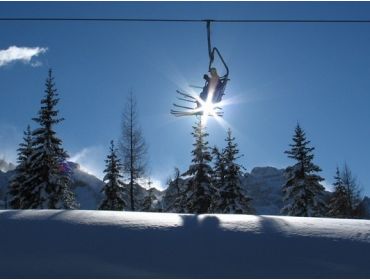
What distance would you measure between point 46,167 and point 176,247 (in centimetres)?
2192

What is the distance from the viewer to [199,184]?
32.1m

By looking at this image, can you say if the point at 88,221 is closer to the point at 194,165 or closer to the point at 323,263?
the point at 323,263

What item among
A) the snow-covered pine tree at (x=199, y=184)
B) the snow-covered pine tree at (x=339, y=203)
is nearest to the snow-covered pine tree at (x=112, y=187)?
the snow-covered pine tree at (x=199, y=184)

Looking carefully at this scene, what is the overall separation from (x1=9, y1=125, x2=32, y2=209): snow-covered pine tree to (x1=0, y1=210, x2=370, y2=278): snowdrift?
19.0m

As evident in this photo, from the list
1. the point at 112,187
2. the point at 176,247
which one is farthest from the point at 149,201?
the point at 176,247

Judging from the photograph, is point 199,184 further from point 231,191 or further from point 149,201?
point 149,201

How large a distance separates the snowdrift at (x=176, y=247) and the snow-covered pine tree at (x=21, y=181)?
19.0 metres

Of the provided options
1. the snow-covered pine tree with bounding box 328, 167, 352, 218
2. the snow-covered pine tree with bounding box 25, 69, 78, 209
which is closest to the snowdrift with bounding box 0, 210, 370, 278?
the snow-covered pine tree with bounding box 25, 69, 78, 209

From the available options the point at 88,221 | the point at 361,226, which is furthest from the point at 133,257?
the point at 361,226

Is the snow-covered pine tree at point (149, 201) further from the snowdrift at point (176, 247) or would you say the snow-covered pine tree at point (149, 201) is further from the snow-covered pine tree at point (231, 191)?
the snowdrift at point (176, 247)

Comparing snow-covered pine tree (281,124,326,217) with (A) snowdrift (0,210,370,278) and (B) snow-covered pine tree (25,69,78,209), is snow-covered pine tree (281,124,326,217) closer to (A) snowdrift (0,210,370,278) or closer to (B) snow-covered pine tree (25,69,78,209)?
(B) snow-covered pine tree (25,69,78,209)

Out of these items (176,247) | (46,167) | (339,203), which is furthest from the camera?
(339,203)

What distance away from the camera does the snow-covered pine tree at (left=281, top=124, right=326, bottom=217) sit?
3142 cm

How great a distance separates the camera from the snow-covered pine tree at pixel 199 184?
3175 centimetres
